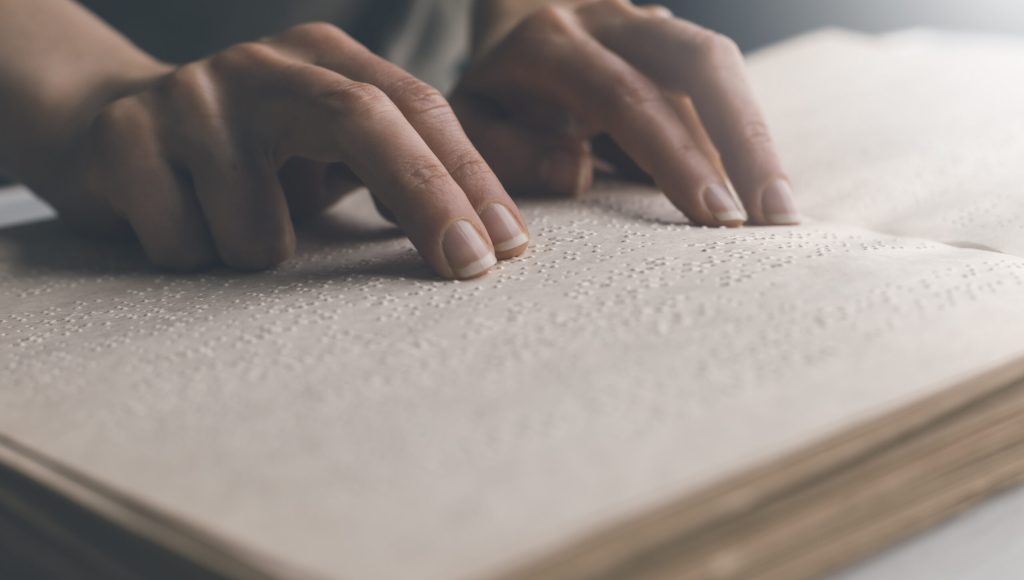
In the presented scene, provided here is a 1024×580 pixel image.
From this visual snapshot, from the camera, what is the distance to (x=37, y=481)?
1.11ft

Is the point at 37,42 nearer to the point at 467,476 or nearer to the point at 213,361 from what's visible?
the point at 213,361

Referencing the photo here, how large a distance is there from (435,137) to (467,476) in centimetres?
31

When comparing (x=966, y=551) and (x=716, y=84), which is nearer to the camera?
(x=966, y=551)

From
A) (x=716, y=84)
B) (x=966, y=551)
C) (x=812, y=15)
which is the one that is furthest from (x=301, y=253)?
(x=812, y=15)

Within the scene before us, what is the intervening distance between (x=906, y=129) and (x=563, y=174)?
0.29 m

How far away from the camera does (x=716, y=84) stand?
2.10ft

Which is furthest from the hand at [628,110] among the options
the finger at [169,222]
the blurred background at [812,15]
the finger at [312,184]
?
the blurred background at [812,15]

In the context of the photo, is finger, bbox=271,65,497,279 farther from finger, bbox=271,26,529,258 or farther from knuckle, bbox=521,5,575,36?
knuckle, bbox=521,5,575,36

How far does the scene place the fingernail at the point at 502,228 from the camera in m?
0.53

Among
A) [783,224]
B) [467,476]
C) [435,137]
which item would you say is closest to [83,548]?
[467,476]

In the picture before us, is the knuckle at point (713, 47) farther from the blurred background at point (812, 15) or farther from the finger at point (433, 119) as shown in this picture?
the blurred background at point (812, 15)

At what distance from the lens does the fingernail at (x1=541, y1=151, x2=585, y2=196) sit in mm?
679

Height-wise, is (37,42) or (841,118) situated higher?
(37,42)

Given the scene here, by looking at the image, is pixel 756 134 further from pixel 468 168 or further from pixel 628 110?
pixel 468 168
